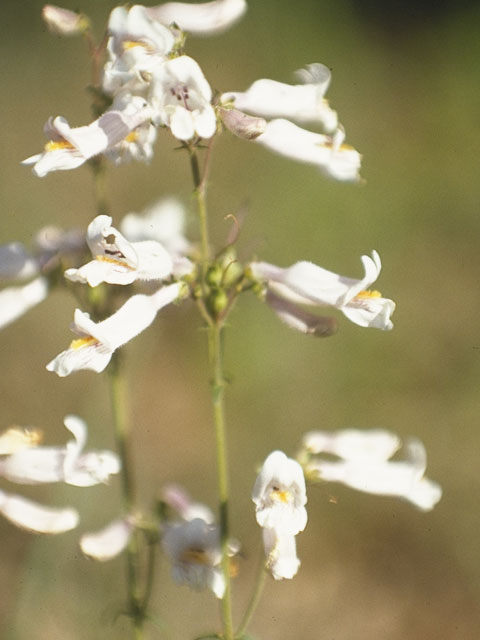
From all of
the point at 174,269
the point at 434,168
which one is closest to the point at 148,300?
the point at 174,269

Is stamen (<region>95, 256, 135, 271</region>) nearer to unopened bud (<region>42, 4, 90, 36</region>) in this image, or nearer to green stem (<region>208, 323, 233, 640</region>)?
green stem (<region>208, 323, 233, 640</region>)

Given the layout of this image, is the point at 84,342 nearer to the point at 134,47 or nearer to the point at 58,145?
the point at 58,145

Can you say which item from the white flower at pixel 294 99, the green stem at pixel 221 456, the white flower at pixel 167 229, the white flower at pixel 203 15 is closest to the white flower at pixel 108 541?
the green stem at pixel 221 456

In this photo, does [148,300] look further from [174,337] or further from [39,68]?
[39,68]

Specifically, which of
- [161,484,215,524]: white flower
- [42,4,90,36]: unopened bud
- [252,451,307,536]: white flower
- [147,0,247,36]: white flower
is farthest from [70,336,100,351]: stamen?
[42,4,90,36]: unopened bud

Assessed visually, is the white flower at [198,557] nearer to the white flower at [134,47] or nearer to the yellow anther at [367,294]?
the yellow anther at [367,294]

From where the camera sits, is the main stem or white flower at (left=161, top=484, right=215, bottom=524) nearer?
the main stem

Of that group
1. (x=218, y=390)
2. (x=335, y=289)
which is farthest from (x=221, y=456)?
(x=335, y=289)
